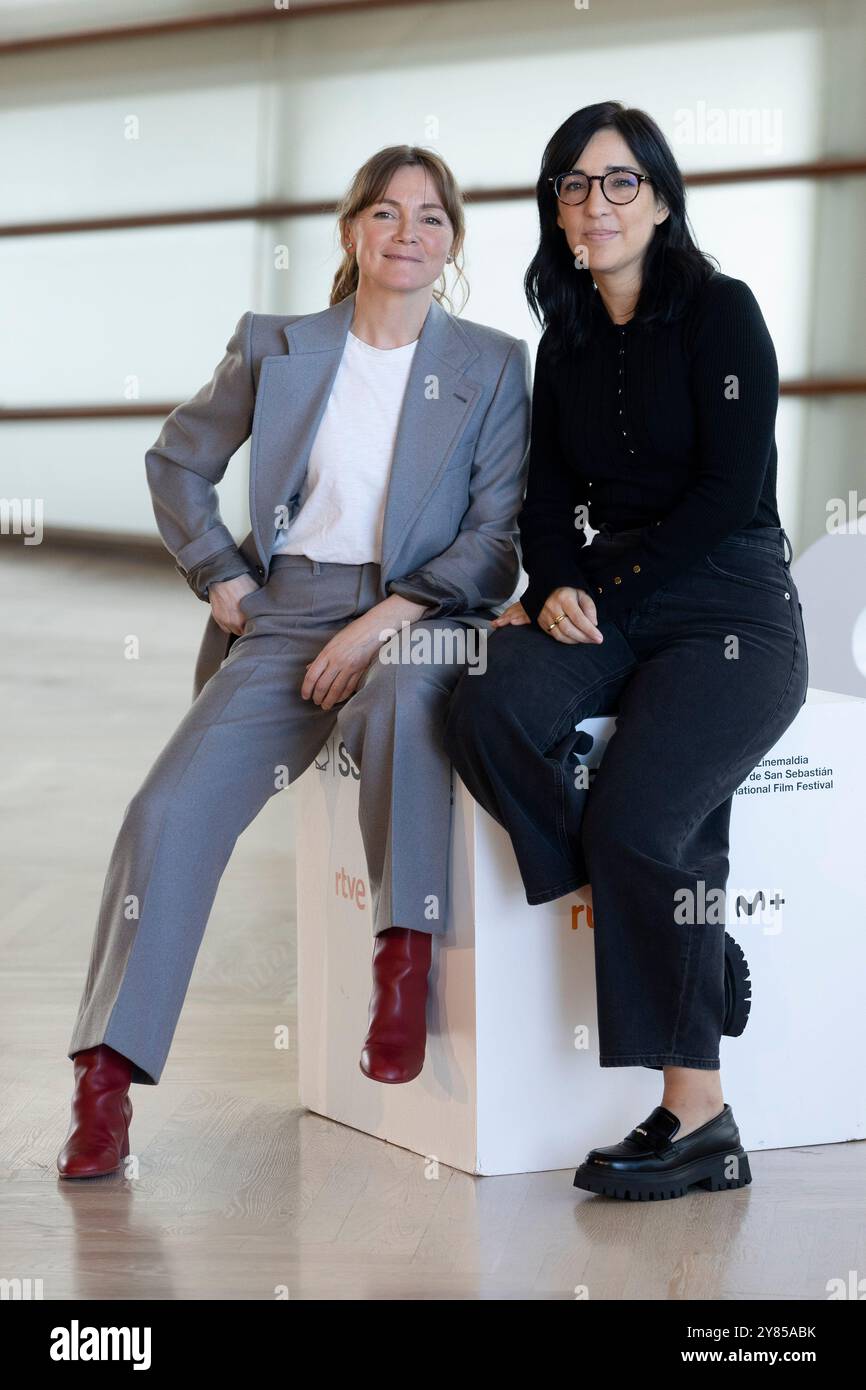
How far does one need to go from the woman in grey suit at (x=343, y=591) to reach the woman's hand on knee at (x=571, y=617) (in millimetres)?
118

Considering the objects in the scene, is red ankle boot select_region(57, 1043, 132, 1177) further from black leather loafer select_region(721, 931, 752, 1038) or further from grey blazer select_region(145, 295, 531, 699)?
black leather loafer select_region(721, 931, 752, 1038)

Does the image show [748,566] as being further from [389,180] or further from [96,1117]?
[96,1117]

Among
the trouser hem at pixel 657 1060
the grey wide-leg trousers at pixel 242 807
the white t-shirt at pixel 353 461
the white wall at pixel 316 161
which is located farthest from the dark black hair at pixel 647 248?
the white wall at pixel 316 161

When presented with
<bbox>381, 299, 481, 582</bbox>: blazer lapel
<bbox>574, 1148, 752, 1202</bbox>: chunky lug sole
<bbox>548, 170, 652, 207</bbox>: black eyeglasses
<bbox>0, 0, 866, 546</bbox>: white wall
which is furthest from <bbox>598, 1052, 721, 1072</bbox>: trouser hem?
<bbox>0, 0, 866, 546</bbox>: white wall

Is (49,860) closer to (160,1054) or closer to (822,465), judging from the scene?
(160,1054)

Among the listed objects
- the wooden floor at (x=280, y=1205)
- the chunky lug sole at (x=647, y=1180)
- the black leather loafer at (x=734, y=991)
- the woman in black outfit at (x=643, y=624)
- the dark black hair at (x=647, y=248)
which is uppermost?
the dark black hair at (x=647, y=248)

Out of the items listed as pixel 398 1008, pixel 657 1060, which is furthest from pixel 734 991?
pixel 398 1008

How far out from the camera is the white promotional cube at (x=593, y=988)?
216 cm

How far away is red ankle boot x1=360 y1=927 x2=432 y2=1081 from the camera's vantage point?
2143mm

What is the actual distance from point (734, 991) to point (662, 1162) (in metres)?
0.22

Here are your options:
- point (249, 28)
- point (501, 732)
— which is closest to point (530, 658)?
point (501, 732)

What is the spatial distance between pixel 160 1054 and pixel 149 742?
10.7ft

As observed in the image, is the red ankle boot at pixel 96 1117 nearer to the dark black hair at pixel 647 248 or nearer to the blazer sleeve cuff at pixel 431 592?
the blazer sleeve cuff at pixel 431 592

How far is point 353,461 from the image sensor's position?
8.04ft
